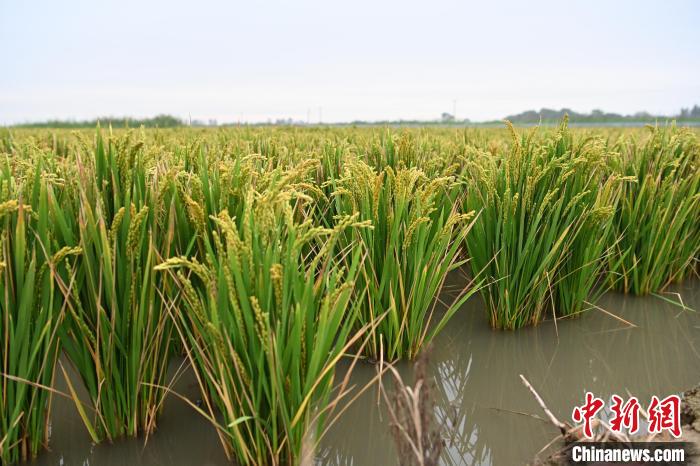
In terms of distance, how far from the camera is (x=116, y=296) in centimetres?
179

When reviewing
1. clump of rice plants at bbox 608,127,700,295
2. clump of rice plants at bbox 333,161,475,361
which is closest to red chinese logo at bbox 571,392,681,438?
clump of rice plants at bbox 333,161,475,361

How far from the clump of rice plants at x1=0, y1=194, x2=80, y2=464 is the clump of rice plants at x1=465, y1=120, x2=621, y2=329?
2.06m

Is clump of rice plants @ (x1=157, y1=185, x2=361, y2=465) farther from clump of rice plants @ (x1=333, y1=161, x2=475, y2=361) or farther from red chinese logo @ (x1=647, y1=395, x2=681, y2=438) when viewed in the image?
red chinese logo @ (x1=647, y1=395, x2=681, y2=438)

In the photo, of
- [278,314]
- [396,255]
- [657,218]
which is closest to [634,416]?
[396,255]

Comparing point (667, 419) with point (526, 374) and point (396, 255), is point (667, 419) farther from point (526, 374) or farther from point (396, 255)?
point (396, 255)

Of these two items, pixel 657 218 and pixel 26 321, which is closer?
pixel 26 321

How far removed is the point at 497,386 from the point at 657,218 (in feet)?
6.26

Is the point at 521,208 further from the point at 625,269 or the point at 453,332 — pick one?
the point at 625,269

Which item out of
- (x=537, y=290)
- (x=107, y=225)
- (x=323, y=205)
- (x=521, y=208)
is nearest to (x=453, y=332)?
(x=537, y=290)

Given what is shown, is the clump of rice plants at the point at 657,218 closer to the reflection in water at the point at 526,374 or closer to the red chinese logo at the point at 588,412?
the reflection in water at the point at 526,374

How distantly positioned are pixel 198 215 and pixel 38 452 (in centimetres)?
106

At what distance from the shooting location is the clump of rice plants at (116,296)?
175cm

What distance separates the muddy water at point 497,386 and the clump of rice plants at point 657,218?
0.74 feet

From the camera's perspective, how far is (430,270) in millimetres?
2473
